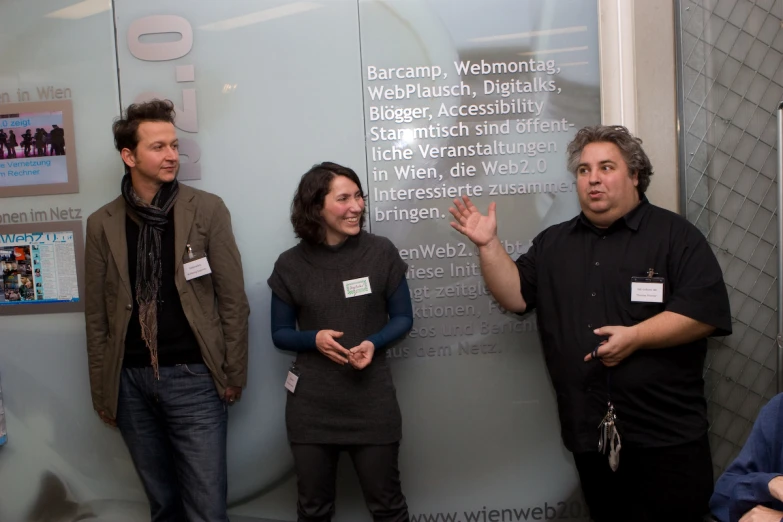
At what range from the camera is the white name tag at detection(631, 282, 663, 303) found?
218 cm

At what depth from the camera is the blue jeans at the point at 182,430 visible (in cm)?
251

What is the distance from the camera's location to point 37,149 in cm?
292

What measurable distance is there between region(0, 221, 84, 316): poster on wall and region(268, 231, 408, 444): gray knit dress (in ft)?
3.56

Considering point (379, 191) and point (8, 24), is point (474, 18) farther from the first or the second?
point (8, 24)

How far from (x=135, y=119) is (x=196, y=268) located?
2.19ft

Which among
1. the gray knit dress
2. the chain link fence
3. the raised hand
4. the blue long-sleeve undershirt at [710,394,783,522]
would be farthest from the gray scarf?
the chain link fence

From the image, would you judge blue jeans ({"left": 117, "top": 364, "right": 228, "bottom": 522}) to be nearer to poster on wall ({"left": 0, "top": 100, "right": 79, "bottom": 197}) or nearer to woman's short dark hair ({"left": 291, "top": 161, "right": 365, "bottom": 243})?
woman's short dark hair ({"left": 291, "top": 161, "right": 365, "bottom": 243})

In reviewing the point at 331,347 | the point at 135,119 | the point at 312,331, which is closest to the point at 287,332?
the point at 312,331

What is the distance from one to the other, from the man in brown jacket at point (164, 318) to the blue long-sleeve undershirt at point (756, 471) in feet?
5.81

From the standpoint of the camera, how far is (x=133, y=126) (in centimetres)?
254

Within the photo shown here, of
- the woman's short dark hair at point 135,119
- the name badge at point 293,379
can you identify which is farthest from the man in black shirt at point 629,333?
the woman's short dark hair at point 135,119

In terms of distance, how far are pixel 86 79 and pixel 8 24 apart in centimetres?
44

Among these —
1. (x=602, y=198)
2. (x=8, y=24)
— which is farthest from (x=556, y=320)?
(x=8, y=24)

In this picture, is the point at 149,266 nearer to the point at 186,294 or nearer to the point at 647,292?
the point at 186,294
